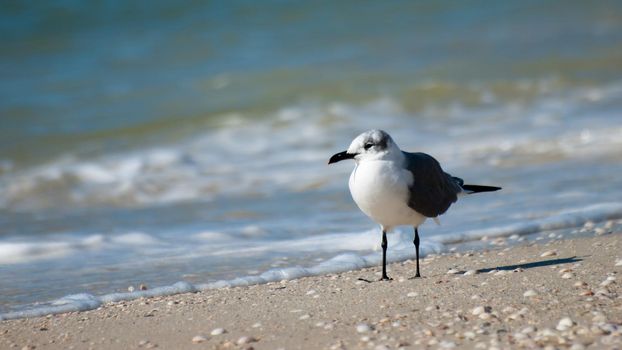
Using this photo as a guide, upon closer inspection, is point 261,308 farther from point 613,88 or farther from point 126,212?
point 613,88

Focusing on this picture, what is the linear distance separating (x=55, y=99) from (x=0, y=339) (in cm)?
1053

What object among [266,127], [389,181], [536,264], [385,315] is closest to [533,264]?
[536,264]

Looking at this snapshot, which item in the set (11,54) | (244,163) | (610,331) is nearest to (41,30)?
(11,54)

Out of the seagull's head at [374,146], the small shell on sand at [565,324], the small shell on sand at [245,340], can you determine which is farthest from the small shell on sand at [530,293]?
the small shell on sand at [245,340]

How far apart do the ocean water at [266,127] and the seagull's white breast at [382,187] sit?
74 centimetres

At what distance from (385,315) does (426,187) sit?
99 cm

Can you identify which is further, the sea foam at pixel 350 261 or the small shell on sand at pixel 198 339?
the sea foam at pixel 350 261

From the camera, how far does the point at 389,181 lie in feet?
15.5

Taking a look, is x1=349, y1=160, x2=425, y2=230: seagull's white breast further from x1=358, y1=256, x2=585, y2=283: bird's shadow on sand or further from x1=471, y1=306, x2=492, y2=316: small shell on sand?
x1=471, y1=306, x2=492, y2=316: small shell on sand

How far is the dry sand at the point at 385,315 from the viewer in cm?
377

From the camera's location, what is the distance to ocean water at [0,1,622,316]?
20.0ft

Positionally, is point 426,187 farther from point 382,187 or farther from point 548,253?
point 548,253

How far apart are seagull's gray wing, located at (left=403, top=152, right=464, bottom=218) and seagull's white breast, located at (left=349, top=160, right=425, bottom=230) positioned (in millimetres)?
52

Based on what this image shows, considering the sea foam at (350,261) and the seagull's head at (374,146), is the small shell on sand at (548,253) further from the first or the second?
the seagull's head at (374,146)
